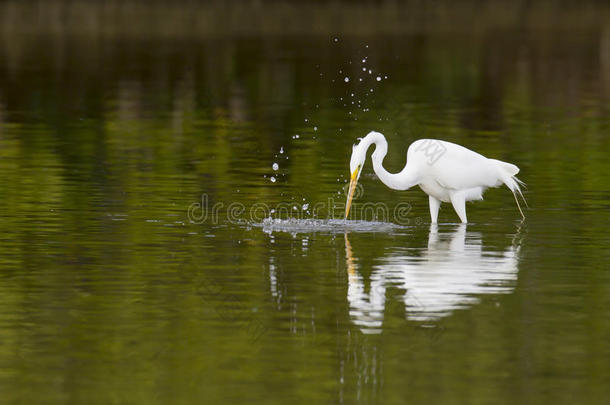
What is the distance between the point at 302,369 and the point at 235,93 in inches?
1193

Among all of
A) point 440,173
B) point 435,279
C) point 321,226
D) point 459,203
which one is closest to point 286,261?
point 435,279

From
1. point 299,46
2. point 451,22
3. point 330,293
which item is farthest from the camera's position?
point 451,22

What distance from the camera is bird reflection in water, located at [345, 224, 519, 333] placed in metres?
12.8

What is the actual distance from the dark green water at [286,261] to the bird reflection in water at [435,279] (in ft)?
0.11

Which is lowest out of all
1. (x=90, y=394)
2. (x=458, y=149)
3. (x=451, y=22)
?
(x=90, y=394)

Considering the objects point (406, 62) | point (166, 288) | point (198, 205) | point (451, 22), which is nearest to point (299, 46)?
point (406, 62)

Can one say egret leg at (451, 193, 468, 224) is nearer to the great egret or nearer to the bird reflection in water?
the great egret

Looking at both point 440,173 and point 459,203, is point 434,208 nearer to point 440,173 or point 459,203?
point 459,203

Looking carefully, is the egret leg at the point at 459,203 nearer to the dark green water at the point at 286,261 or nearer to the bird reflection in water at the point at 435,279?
the dark green water at the point at 286,261

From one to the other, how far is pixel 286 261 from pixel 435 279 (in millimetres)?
1626

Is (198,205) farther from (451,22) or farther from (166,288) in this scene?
(451,22)

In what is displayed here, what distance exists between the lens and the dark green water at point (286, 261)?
1077 centimetres

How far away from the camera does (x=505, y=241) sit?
16.6 metres

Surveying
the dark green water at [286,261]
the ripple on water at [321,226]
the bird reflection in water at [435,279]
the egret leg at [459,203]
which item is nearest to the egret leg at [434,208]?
the dark green water at [286,261]
